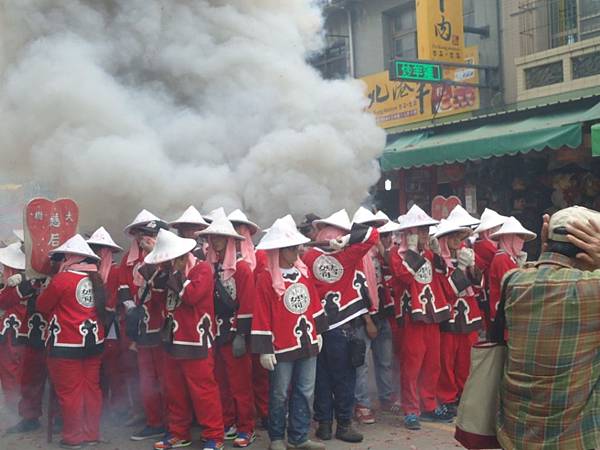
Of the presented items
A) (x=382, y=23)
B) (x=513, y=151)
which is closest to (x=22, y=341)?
(x=513, y=151)

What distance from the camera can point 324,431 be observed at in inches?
A: 215

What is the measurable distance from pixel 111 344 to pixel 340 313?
2169mm

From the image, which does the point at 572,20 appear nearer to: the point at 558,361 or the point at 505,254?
the point at 505,254

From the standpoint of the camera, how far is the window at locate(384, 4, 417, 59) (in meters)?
13.9

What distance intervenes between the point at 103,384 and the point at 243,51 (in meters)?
4.23

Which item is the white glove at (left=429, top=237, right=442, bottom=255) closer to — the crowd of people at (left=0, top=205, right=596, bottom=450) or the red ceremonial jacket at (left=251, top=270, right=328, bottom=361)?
the crowd of people at (left=0, top=205, right=596, bottom=450)

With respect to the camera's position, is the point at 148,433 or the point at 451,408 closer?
the point at 148,433

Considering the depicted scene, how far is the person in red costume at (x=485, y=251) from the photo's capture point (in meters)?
6.29

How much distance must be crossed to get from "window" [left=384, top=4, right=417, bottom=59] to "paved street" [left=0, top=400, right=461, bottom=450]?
31.8ft

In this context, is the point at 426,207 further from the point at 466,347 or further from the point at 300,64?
the point at 466,347

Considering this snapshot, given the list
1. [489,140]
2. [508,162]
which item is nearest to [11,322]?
[489,140]

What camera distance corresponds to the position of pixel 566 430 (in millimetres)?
2539

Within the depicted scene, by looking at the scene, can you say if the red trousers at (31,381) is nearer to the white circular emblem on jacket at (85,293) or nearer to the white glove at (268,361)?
the white circular emblem on jacket at (85,293)

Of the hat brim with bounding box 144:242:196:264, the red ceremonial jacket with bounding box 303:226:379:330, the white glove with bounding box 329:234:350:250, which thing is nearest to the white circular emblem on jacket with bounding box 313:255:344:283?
the red ceremonial jacket with bounding box 303:226:379:330
